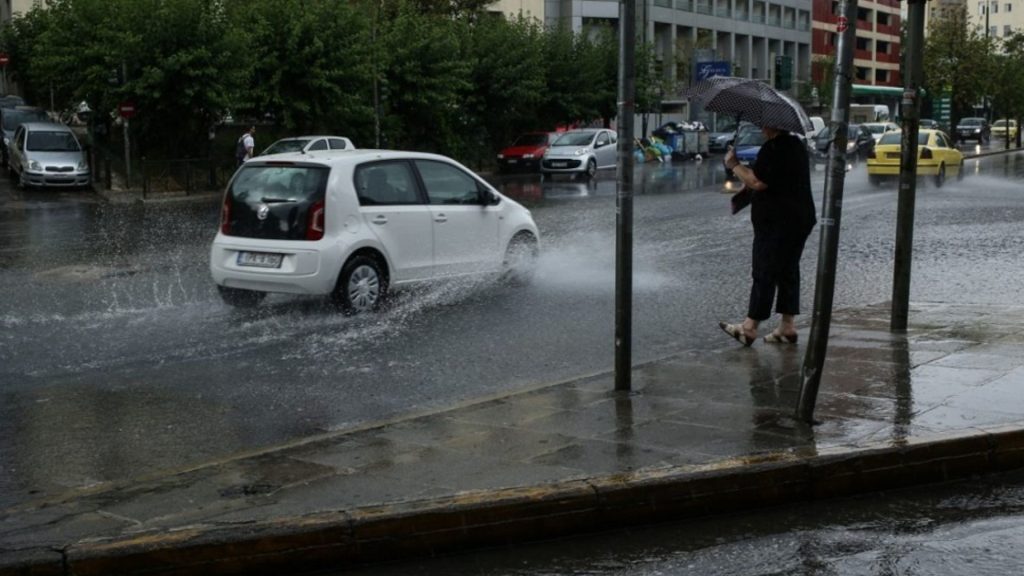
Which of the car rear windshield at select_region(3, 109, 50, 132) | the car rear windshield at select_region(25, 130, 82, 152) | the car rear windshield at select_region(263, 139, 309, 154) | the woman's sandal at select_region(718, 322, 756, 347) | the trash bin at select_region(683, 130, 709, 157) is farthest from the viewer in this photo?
the trash bin at select_region(683, 130, 709, 157)

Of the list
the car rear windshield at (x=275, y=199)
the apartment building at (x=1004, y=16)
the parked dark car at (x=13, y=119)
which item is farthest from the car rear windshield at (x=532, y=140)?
the apartment building at (x=1004, y=16)

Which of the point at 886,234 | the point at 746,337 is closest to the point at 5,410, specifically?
the point at 746,337

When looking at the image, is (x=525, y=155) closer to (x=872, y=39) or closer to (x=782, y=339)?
(x=782, y=339)

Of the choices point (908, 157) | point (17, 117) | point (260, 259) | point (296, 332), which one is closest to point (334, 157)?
point (260, 259)

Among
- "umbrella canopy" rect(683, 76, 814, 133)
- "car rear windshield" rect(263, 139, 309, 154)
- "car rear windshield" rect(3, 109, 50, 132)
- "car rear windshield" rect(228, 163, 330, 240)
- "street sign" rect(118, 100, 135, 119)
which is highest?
"umbrella canopy" rect(683, 76, 814, 133)

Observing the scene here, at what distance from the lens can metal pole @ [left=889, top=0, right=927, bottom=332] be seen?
9609 millimetres

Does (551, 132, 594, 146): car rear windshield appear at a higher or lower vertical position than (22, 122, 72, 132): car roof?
lower

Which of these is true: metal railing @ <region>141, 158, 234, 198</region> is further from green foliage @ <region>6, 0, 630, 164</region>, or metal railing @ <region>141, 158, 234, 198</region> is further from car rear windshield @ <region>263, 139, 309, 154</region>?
car rear windshield @ <region>263, 139, 309, 154</region>

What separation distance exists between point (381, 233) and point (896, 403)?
5870 millimetres

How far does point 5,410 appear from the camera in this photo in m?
7.91

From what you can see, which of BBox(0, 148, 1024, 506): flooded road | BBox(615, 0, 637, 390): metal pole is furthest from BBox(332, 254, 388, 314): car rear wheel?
BBox(615, 0, 637, 390): metal pole

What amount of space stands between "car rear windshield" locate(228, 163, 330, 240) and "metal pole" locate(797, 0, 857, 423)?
5.74 metres

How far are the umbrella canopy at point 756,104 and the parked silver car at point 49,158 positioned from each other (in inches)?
1025

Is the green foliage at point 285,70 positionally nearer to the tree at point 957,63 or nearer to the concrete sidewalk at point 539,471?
the concrete sidewalk at point 539,471
